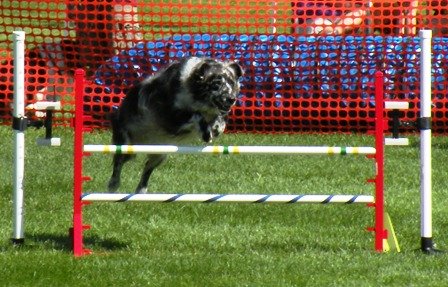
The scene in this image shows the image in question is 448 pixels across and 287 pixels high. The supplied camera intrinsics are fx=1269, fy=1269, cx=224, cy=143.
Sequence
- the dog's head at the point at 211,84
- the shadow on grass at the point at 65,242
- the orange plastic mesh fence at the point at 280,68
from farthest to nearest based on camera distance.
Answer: the orange plastic mesh fence at the point at 280,68
the dog's head at the point at 211,84
the shadow on grass at the point at 65,242

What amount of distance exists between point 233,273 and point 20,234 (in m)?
1.57

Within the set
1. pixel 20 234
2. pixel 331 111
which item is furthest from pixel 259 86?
pixel 20 234

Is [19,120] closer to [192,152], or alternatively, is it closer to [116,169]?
[192,152]

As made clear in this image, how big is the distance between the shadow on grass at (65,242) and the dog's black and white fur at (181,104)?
0.89 m

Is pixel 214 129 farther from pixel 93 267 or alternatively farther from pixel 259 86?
pixel 259 86

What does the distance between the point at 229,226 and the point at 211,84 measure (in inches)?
44.2

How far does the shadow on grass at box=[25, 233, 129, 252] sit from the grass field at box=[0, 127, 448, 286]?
12mm

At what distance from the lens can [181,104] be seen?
875 centimetres

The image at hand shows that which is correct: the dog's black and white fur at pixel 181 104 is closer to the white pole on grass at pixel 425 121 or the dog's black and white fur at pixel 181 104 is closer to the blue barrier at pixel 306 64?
the white pole on grass at pixel 425 121

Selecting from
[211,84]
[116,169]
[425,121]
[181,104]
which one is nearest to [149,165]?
[116,169]

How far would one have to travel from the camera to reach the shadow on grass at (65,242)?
27.1ft

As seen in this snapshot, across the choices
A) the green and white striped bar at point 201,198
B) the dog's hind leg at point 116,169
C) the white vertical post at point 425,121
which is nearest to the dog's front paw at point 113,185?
the dog's hind leg at point 116,169

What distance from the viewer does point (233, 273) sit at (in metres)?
7.33

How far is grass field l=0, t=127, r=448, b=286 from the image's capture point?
7.30 metres
